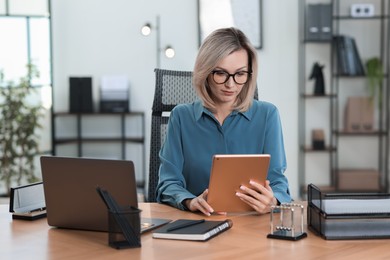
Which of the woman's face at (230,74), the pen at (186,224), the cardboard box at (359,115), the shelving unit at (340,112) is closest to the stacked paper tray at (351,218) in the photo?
the pen at (186,224)

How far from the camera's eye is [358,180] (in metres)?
5.86

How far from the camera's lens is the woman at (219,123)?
243 centimetres

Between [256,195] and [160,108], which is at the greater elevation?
[160,108]

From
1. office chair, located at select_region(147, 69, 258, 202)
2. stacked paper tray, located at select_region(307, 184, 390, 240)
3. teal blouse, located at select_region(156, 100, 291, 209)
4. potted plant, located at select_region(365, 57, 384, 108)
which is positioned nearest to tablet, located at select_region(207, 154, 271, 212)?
stacked paper tray, located at select_region(307, 184, 390, 240)

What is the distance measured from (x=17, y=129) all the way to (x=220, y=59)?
11.5ft

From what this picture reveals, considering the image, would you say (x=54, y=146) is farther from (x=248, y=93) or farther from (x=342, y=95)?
(x=248, y=93)

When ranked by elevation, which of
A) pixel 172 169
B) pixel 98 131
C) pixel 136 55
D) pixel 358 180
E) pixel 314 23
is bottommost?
pixel 358 180

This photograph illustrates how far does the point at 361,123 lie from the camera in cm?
591

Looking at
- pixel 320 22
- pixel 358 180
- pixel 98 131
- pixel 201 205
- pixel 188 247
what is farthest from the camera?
pixel 98 131

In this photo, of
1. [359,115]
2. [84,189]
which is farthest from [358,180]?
[84,189]

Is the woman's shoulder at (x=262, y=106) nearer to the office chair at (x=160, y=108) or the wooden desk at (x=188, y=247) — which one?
the office chair at (x=160, y=108)

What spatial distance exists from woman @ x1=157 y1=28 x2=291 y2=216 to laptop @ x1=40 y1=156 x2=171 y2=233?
0.46 meters

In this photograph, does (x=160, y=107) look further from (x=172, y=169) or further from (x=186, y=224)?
(x=186, y=224)

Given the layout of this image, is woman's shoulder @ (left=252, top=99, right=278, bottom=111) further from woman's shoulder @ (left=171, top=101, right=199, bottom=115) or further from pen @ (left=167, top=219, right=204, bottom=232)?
pen @ (left=167, top=219, right=204, bottom=232)
